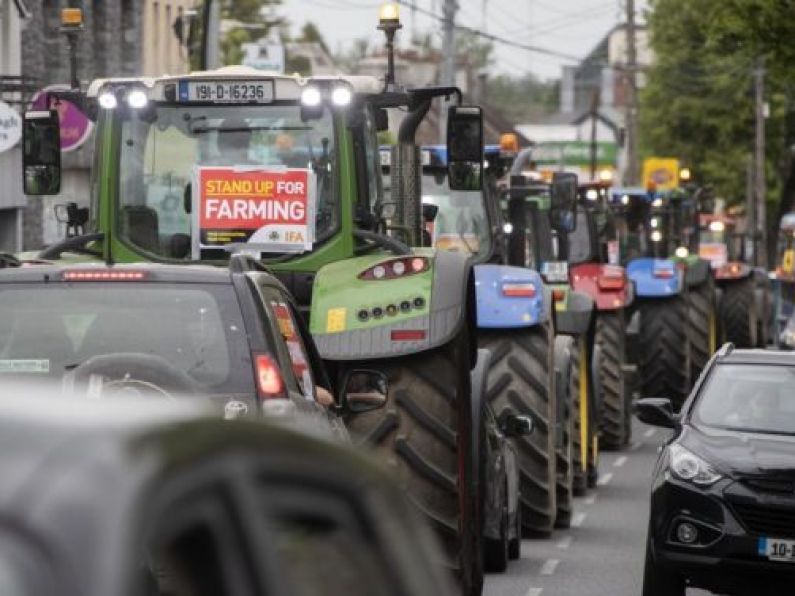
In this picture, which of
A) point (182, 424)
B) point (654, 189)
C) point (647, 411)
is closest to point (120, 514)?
point (182, 424)

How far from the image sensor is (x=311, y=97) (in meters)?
12.7

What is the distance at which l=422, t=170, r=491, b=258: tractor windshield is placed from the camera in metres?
19.1

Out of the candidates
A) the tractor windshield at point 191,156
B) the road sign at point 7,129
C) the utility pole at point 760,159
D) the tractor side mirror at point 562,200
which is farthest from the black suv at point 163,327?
the utility pole at point 760,159

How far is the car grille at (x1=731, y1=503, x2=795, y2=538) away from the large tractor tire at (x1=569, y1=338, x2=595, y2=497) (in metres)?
6.87

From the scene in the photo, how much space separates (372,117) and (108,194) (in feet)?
4.51

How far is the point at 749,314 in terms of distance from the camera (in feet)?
123

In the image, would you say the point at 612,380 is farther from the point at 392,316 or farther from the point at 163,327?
the point at 163,327

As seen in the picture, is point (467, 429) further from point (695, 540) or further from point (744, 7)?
point (744, 7)

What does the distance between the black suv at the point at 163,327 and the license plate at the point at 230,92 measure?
4419mm

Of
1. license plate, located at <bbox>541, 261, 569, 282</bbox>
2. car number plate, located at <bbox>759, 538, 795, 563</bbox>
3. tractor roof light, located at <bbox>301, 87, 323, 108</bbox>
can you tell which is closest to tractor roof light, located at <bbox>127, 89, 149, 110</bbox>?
tractor roof light, located at <bbox>301, 87, 323, 108</bbox>

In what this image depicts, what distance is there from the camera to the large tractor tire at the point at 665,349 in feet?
99.2

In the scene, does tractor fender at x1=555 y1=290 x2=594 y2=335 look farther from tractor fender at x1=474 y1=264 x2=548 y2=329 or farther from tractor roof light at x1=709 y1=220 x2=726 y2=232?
tractor roof light at x1=709 y1=220 x2=726 y2=232

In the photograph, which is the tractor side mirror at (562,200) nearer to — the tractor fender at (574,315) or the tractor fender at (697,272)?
the tractor fender at (574,315)

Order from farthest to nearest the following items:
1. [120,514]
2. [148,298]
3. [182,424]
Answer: [148,298] < [182,424] < [120,514]
